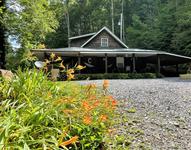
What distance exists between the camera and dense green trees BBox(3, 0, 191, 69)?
18.9m

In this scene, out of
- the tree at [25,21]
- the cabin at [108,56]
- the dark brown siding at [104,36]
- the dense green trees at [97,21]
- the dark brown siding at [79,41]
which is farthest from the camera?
the dark brown siding at [79,41]

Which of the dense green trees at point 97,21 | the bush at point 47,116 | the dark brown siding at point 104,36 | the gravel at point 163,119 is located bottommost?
the gravel at point 163,119

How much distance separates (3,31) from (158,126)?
16.1 metres

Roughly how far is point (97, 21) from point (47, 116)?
4427cm

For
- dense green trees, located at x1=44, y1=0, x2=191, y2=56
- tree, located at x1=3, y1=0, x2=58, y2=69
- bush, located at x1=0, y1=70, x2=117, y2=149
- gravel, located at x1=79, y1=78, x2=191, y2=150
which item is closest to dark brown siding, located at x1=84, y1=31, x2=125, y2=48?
dense green trees, located at x1=44, y1=0, x2=191, y2=56

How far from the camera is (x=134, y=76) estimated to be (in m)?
21.1

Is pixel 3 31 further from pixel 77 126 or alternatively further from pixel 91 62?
pixel 77 126

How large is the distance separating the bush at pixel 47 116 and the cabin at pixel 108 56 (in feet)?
54.5

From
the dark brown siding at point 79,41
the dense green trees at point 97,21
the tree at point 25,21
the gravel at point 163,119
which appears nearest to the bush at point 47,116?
the gravel at point 163,119

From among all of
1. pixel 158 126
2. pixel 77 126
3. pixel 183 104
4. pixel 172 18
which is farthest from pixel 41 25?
pixel 172 18

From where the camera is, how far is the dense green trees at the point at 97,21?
18859 mm

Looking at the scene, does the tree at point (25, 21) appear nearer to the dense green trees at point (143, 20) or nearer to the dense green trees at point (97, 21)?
the dense green trees at point (97, 21)

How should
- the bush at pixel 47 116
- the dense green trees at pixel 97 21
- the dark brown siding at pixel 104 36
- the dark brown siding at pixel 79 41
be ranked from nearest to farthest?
the bush at pixel 47 116 → the dense green trees at pixel 97 21 → the dark brown siding at pixel 104 36 → the dark brown siding at pixel 79 41

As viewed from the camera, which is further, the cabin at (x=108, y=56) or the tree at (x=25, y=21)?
the cabin at (x=108, y=56)
